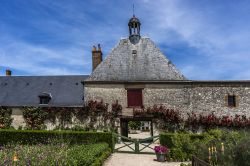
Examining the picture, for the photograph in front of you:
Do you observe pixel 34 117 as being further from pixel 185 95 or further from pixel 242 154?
pixel 242 154

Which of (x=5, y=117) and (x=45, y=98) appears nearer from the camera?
(x=5, y=117)

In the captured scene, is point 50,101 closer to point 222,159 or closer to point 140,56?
point 140,56

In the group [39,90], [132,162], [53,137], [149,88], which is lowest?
[132,162]

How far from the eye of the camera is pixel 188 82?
19.8 m

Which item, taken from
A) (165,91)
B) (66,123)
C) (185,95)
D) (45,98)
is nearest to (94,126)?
(66,123)

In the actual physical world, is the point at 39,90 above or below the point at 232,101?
above

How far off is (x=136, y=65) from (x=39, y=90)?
32.2 ft

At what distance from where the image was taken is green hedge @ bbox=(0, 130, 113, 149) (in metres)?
16.4

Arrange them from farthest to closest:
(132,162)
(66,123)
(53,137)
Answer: (66,123) → (53,137) → (132,162)

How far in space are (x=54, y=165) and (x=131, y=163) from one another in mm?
4464

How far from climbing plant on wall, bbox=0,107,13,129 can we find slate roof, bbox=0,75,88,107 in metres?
0.74

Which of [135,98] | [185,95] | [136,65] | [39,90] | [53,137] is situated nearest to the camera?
[53,137]

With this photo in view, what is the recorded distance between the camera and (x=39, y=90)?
79.2 ft

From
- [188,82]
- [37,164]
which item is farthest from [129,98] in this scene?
[37,164]
